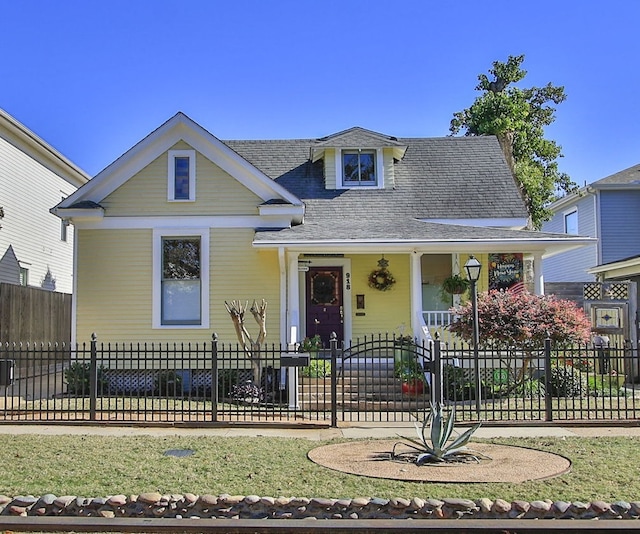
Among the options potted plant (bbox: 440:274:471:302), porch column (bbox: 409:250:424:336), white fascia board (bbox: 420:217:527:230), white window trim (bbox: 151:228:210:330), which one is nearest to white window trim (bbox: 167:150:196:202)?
white window trim (bbox: 151:228:210:330)

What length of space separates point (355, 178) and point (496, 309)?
6.96m

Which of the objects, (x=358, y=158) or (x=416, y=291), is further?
(x=358, y=158)

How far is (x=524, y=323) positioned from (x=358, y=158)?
770cm

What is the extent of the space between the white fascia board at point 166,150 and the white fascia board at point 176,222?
1.74ft

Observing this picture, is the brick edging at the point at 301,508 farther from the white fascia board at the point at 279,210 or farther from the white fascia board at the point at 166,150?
the white fascia board at the point at 166,150

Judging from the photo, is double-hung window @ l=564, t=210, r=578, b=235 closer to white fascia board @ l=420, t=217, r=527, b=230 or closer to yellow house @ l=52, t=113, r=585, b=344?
white fascia board @ l=420, t=217, r=527, b=230

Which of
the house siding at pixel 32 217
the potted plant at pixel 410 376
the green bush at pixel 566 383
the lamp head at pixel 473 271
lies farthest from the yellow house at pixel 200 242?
the house siding at pixel 32 217

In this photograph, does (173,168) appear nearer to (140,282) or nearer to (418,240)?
(140,282)

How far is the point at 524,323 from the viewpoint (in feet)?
45.4

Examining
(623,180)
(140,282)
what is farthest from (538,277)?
(623,180)

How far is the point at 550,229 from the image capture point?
31844 mm

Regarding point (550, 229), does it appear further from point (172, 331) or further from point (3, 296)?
point (3, 296)

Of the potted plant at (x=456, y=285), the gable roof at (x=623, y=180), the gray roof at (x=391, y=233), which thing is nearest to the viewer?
the gray roof at (x=391, y=233)

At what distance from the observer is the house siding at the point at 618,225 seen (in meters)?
25.8
